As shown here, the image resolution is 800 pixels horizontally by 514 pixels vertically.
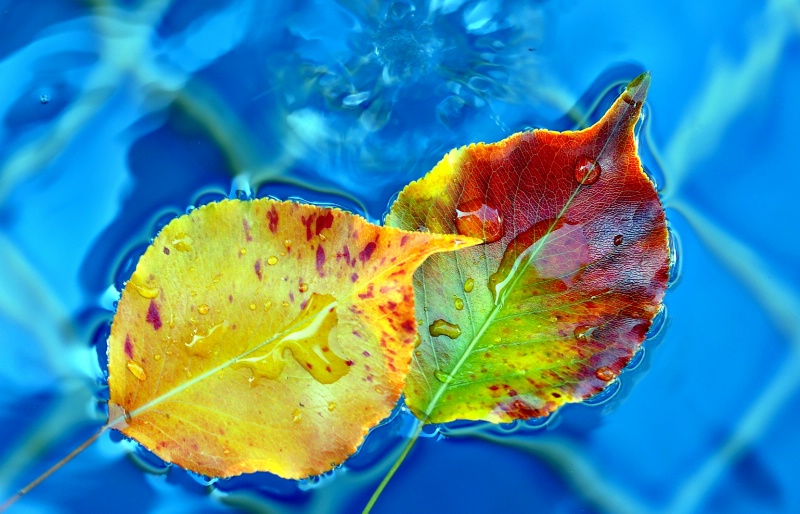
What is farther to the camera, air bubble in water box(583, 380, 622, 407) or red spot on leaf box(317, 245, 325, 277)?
air bubble in water box(583, 380, 622, 407)

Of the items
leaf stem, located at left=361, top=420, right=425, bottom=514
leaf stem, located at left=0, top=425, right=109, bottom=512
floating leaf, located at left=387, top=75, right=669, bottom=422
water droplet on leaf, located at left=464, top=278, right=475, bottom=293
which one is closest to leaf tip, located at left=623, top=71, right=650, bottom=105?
floating leaf, located at left=387, top=75, right=669, bottom=422

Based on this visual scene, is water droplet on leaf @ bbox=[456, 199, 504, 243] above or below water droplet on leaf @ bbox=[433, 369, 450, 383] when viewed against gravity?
above

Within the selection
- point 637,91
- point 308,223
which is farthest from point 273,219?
point 637,91

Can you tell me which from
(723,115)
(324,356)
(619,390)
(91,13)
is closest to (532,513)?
(619,390)

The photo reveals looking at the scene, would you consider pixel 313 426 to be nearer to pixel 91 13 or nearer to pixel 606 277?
pixel 606 277

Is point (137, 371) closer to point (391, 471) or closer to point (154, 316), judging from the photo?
point (154, 316)

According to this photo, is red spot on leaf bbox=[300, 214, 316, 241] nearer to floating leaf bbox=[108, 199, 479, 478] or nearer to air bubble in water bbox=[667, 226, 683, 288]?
floating leaf bbox=[108, 199, 479, 478]

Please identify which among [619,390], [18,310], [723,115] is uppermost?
[723,115]
